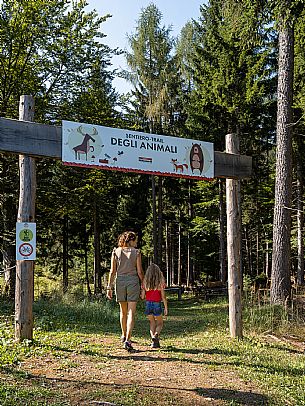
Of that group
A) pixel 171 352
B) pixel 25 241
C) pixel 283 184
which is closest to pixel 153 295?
pixel 171 352

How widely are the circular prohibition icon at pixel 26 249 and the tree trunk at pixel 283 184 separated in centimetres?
706

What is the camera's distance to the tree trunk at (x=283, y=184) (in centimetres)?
1180

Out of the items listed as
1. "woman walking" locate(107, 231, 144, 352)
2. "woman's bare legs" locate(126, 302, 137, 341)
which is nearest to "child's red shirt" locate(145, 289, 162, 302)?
"woman walking" locate(107, 231, 144, 352)

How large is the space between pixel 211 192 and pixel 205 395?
19911 millimetres

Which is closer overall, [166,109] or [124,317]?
[124,317]

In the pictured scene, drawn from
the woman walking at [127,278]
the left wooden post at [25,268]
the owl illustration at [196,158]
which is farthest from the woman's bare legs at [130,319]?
the owl illustration at [196,158]

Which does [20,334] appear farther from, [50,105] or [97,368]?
[50,105]

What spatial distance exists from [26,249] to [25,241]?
12 centimetres

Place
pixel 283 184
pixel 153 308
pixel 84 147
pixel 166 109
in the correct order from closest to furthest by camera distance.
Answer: pixel 84 147 < pixel 153 308 < pixel 283 184 < pixel 166 109

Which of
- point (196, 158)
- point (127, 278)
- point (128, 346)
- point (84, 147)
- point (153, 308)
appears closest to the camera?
point (128, 346)

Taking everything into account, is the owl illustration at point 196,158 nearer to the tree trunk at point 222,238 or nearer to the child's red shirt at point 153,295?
the child's red shirt at point 153,295

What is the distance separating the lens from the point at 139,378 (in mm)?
5355

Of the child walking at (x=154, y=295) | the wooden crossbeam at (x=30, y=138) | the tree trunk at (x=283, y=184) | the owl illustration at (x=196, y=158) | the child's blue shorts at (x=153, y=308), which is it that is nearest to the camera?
the wooden crossbeam at (x=30, y=138)

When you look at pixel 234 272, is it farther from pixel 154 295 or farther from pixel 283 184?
pixel 283 184
